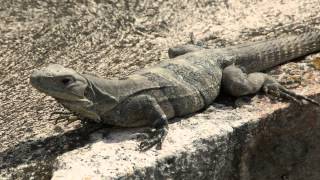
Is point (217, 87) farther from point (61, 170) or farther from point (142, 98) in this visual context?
point (61, 170)

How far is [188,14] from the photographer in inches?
312

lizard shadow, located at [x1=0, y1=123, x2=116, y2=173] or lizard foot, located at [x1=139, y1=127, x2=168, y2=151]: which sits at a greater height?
lizard foot, located at [x1=139, y1=127, x2=168, y2=151]

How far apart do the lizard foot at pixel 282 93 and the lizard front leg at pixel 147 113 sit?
3.83 feet

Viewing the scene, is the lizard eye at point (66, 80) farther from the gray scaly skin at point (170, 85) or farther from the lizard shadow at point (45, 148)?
the lizard shadow at point (45, 148)

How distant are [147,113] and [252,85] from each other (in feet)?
3.76

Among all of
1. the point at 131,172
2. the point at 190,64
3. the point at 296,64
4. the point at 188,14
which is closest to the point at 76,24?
the point at 188,14

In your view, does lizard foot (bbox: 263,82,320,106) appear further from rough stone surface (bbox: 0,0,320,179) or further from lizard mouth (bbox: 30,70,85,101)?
lizard mouth (bbox: 30,70,85,101)

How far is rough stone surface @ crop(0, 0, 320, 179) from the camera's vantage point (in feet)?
16.4

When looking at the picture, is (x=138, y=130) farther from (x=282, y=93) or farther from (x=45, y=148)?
(x=282, y=93)

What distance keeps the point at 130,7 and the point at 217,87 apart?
2406 millimetres

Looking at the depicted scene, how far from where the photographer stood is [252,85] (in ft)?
19.2

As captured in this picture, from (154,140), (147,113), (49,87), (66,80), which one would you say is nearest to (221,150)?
(154,140)

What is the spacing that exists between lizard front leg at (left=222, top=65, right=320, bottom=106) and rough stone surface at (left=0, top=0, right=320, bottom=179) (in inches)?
4.0

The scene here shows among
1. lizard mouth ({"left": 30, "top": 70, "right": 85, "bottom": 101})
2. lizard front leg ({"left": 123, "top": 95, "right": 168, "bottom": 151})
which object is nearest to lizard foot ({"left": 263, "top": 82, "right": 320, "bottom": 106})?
lizard front leg ({"left": 123, "top": 95, "right": 168, "bottom": 151})
